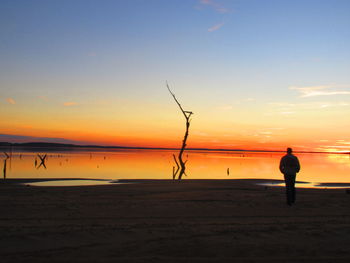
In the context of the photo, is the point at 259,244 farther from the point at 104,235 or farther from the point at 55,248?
the point at 55,248

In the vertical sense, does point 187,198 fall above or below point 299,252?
above

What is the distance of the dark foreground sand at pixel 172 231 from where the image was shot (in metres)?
6.20

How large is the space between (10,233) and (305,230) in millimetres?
6729

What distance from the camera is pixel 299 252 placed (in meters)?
6.45

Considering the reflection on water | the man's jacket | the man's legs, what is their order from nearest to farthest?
the man's legs
the man's jacket
the reflection on water

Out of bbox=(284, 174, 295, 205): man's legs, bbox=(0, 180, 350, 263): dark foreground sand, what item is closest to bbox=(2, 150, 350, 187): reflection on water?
bbox=(284, 174, 295, 205): man's legs

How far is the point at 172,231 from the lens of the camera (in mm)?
7926

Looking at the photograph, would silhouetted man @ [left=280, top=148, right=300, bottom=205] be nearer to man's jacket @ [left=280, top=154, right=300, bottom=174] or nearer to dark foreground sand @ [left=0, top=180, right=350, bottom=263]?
man's jacket @ [left=280, top=154, right=300, bottom=174]

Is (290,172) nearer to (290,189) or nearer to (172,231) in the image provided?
(290,189)

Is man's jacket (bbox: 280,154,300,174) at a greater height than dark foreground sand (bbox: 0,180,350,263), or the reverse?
man's jacket (bbox: 280,154,300,174)

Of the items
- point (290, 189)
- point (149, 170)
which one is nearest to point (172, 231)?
point (290, 189)

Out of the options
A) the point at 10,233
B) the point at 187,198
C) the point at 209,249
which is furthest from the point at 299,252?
the point at 187,198

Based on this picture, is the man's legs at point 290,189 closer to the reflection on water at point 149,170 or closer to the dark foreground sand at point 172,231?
the dark foreground sand at point 172,231

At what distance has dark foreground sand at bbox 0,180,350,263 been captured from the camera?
20.4 ft
